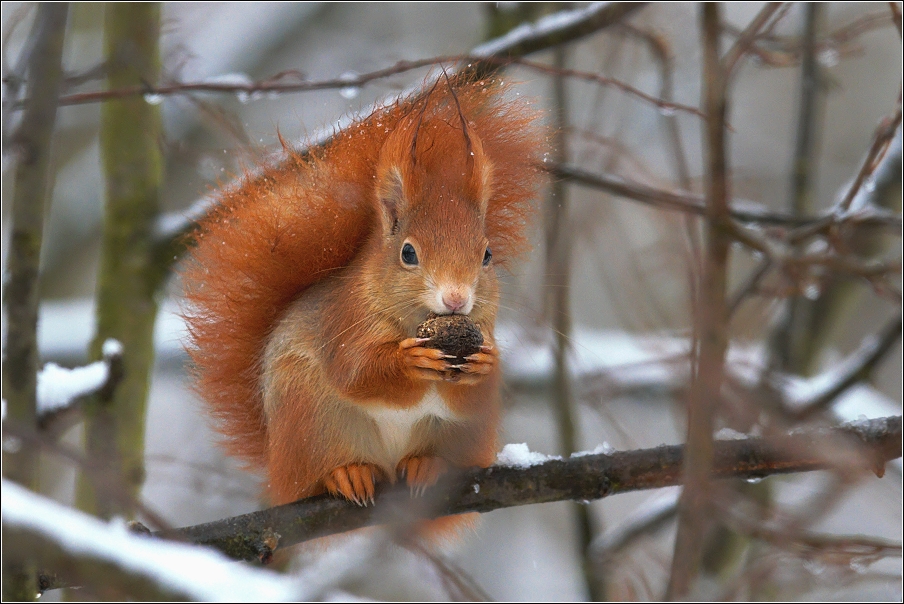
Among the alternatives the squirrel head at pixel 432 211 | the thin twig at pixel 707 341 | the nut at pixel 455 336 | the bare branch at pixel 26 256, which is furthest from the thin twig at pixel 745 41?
the bare branch at pixel 26 256

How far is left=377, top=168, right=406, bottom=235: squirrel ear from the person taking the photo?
206 centimetres

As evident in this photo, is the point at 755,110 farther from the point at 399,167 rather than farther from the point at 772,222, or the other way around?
the point at 399,167

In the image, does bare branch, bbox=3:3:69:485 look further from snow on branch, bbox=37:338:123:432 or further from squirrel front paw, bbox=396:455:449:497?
squirrel front paw, bbox=396:455:449:497

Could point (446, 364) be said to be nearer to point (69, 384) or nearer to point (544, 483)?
point (544, 483)

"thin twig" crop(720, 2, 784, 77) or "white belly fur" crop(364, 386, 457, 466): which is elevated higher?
"thin twig" crop(720, 2, 784, 77)

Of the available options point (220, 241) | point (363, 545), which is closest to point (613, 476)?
point (363, 545)

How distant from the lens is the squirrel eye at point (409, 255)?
2.02m

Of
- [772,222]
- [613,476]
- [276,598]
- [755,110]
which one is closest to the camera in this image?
[276,598]

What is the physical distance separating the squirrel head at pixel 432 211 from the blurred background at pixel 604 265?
0.22m

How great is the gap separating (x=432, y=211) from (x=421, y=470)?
25.0 inches

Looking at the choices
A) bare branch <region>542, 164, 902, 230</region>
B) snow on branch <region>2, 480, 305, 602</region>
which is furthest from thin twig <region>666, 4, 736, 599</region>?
snow on branch <region>2, 480, 305, 602</region>

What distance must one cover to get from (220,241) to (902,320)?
212 centimetres

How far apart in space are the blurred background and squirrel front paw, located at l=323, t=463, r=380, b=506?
17 centimetres

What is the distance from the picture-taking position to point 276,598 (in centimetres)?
121
